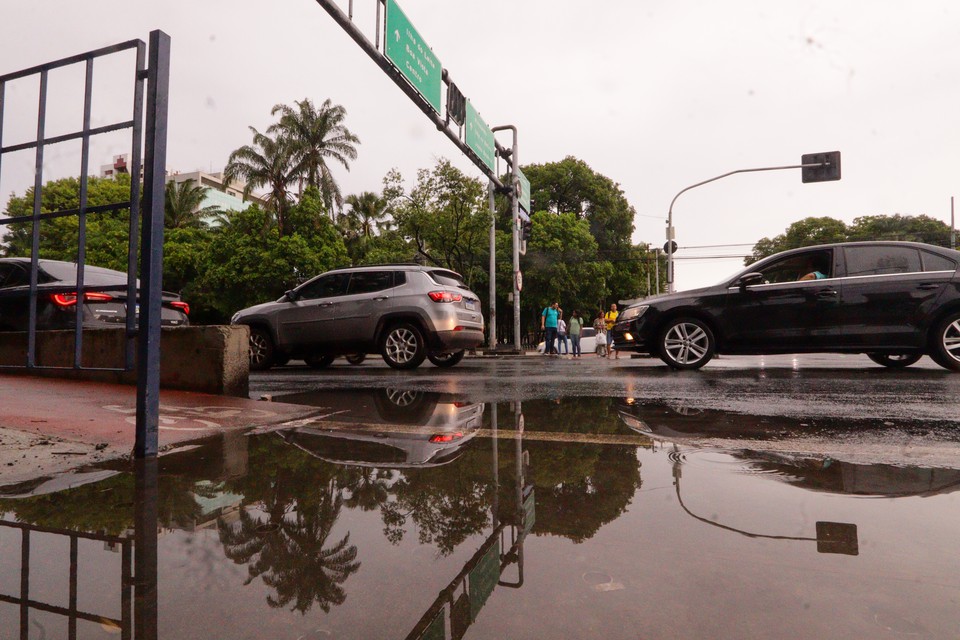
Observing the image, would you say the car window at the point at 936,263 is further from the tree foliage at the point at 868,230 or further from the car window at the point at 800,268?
the tree foliage at the point at 868,230

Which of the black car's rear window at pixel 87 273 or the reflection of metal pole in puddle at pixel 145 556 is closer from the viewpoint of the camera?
the reflection of metal pole in puddle at pixel 145 556

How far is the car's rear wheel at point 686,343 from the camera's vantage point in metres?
7.50

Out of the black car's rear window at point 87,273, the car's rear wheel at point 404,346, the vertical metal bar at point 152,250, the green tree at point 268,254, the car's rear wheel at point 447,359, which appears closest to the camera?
the vertical metal bar at point 152,250

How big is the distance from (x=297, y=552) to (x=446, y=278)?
7878 millimetres

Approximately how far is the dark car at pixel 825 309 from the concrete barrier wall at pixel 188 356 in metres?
5.06

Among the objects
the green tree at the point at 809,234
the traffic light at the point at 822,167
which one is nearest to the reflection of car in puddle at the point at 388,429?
the traffic light at the point at 822,167

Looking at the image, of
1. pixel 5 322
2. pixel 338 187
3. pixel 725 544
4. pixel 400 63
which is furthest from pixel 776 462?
pixel 338 187

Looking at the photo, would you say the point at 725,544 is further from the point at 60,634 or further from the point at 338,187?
the point at 338,187

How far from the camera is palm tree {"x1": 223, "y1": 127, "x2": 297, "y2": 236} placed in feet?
102

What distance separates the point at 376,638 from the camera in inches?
50.1

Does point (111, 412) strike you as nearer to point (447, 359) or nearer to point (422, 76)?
point (447, 359)

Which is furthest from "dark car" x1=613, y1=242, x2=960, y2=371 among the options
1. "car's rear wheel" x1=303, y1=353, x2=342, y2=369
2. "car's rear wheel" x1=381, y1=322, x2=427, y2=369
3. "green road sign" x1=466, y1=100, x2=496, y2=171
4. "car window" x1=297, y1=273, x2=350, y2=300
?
"green road sign" x1=466, y1=100, x2=496, y2=171

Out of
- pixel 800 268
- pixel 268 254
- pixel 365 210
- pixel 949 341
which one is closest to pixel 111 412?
pixel 800 268

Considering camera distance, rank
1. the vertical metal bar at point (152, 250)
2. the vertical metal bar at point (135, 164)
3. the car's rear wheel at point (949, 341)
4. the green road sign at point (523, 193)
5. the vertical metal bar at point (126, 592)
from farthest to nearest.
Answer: the green road sign at point (523, 193), the car's rear wheel at point (949, 341), the vertical metal bar at point (135, 164), the vertical metal bar at point (152, 250), the vertical metal bar at point (126, 592)
